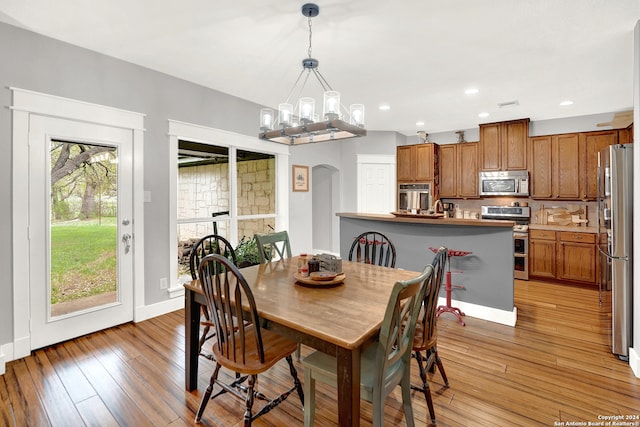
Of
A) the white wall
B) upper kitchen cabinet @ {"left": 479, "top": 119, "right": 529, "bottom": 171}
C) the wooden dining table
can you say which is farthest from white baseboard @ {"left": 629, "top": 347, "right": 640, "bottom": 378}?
upper kitchen cabinet @ {"left": 479, "top": 119, "right": 529, "bottom": 171}

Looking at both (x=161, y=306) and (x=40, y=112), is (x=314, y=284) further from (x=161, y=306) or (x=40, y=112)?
(x=40, y=112)

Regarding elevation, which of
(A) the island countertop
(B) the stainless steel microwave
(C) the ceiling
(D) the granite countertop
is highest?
(C) the ceiling

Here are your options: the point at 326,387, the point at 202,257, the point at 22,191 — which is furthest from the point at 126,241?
the point at 326,387

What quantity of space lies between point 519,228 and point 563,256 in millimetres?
688

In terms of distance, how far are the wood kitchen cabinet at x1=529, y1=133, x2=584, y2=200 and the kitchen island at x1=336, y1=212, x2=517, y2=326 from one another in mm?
2542

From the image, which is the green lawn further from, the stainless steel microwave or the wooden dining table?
the stainless steel microwave

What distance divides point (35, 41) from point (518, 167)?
20.7 ft

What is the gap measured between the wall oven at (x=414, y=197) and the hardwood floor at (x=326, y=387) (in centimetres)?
310

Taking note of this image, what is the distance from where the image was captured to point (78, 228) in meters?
3.00

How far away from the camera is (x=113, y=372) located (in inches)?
94.4

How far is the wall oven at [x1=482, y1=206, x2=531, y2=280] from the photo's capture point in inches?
198

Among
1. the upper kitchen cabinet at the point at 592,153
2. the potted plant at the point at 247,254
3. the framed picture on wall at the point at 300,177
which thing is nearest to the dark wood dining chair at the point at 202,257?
the potted plant at the point at 247,254

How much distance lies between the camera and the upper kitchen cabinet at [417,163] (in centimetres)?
596

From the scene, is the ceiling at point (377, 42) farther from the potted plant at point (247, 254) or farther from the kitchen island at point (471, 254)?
the potted plant at point (247, 254)
